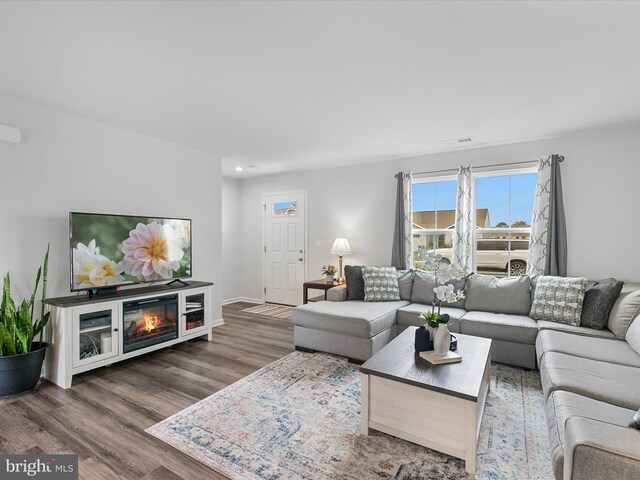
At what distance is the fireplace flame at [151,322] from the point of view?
341 centimetres

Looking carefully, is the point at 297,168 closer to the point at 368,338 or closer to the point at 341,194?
the point at 341,194

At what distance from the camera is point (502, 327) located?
10.3 ft

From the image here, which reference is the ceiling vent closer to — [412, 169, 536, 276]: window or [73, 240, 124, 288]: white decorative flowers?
[412, 169, 536, 276]: window

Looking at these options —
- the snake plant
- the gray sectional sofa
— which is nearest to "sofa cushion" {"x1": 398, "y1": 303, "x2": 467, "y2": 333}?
the gray sectional sofa

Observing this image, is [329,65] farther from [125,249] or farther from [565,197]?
[565,197]

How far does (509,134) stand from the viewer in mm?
3750

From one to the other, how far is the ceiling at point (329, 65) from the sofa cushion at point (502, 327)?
2.05m

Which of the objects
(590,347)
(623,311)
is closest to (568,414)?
(590,347)

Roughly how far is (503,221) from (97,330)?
188 inches

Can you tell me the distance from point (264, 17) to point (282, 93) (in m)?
0.93

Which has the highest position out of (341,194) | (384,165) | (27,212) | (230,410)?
(384,165)

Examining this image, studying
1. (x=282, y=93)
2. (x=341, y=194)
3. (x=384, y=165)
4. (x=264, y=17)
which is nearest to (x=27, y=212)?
(x=282, y=93)

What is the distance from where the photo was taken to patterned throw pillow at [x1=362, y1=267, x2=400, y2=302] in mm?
3980

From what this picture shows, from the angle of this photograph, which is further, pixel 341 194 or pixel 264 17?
pixel 341 194
